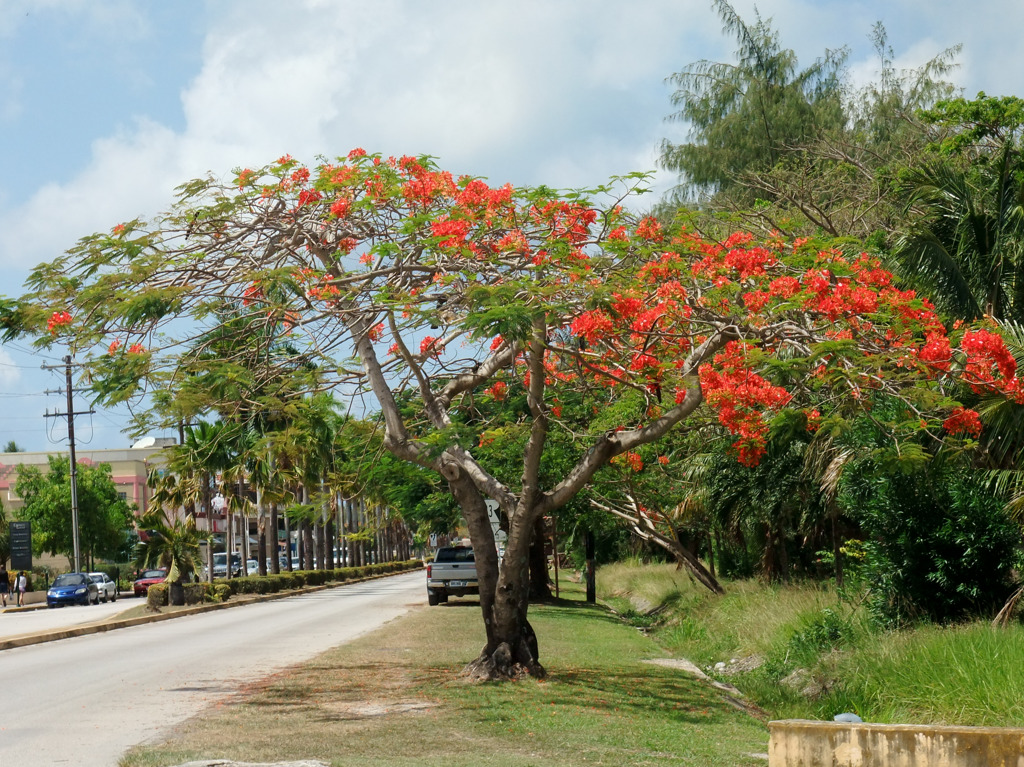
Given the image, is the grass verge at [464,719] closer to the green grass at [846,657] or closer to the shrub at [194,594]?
the green grass at [846,657]

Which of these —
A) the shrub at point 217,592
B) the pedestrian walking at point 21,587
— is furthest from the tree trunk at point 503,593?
the pedestrian walking at point 21,587

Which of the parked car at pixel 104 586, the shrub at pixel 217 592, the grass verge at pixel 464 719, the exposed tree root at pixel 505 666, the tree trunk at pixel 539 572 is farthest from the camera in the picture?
the parked car at pixel 104 586

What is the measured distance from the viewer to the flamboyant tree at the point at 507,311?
36.1 feet

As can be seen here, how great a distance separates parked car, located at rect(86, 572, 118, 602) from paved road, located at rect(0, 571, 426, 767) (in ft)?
70.3

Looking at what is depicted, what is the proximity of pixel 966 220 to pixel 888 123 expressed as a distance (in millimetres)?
14206

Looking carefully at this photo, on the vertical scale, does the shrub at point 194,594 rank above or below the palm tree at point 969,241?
below

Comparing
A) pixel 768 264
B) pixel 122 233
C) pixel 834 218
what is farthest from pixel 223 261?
pixel 834 218

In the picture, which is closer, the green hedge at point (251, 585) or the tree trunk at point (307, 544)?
the green hedge at point (251, 585)

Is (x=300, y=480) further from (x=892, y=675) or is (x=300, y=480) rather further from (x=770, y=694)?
(x=892, y=675)

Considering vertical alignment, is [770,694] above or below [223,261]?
below

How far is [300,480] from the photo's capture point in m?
44.4

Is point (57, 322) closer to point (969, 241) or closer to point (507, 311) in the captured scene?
point (507, 311)

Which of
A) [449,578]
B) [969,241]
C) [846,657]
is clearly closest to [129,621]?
[449,578]

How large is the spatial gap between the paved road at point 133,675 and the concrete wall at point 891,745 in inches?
207
